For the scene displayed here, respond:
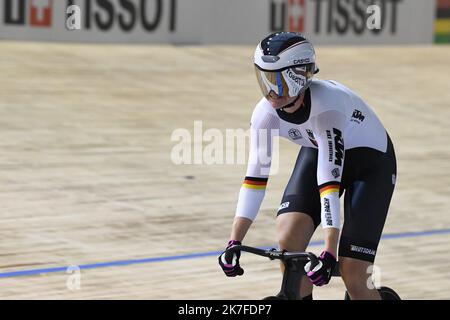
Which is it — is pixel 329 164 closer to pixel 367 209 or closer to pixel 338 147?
pixel 338 147

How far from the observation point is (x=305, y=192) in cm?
386

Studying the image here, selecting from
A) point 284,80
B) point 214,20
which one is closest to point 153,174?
point 284,80

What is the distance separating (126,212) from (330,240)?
308 centimetres

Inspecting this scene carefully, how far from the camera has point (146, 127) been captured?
27.9 ft

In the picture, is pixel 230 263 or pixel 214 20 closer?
pixel 230 263

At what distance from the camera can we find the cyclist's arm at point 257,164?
3.68 metres

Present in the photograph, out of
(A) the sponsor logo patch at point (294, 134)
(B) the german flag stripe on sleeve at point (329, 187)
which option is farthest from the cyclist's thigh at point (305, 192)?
(B) the german flag stripe on sleeve at point (329, 187)

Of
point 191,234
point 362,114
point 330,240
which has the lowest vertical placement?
point 191,234

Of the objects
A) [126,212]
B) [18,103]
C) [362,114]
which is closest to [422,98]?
[18,103]

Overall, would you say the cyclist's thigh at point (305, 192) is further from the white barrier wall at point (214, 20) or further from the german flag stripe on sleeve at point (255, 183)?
the white barrier wall at point (214, 20)

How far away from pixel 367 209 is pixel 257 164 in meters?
0.46

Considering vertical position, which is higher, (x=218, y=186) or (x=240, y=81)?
(x=240, y=81)

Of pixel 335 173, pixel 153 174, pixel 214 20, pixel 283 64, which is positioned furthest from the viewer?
pixel 214 20

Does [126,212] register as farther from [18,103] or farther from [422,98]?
[422,98]
